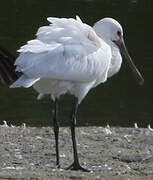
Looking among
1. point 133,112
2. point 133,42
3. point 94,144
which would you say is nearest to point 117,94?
point 133,112

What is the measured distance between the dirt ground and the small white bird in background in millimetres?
367

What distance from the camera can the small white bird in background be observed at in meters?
9.70

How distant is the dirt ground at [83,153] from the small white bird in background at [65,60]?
1.20 ft

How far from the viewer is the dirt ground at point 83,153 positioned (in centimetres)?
919

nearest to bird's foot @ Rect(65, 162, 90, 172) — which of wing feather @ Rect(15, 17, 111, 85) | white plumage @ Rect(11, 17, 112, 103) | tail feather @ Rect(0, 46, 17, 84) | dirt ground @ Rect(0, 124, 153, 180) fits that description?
dirt ground @ Rect(0, 124, 153, 180)

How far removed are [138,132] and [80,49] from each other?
2.83 metres

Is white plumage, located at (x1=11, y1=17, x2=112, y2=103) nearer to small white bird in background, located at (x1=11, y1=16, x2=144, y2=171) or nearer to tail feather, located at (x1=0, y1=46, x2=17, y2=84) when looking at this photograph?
small white bird in background, located at (x1=11, y1=16, x2=144, y2=171)

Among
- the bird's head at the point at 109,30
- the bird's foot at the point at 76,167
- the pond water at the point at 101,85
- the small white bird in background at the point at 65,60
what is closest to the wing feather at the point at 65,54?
the small white bird in background at the point at 65,60

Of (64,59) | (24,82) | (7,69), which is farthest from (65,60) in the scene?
(7,69)

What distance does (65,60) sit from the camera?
9.96 m

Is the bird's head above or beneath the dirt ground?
above

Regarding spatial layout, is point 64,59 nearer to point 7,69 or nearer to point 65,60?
Result: point 65,60

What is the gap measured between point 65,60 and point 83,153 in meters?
1.47

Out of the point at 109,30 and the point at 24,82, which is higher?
the point at 109,30
